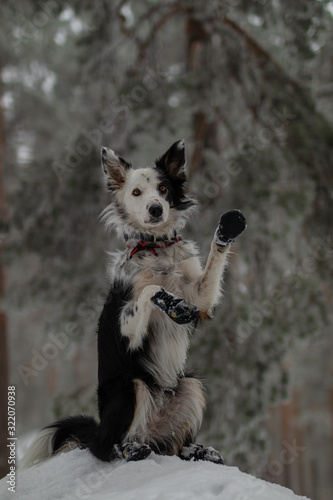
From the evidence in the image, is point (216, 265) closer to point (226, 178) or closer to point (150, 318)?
point (150, 318)

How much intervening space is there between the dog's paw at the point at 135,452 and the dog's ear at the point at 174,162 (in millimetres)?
1730

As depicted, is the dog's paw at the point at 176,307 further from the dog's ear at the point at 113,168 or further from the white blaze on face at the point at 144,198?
the dog's ear at the point at 113,168

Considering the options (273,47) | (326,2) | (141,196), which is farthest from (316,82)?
(141,196)

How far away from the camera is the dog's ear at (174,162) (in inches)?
119

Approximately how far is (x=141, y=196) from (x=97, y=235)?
5.28 metres

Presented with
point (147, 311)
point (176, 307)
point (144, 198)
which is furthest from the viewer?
point (144, 198)

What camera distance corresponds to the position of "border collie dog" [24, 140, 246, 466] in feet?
9.06

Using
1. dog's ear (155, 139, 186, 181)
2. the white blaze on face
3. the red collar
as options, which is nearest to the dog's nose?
the white blaze on face

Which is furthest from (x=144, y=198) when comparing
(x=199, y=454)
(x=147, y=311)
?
(x=199, y=454)

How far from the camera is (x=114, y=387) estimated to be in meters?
2.83

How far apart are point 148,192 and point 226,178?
4.39 metres

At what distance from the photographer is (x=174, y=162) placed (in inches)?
120

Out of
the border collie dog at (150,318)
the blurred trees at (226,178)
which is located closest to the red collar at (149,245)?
the border collie dog at (150,318)

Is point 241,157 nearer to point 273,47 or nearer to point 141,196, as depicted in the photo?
point 141,196
